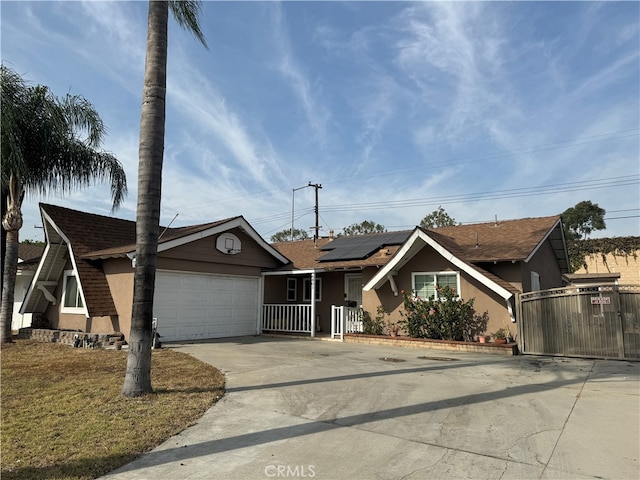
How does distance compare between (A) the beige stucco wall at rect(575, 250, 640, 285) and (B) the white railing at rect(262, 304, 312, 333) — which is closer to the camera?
(B) the white railing at rect(262, 304, 312, 333)

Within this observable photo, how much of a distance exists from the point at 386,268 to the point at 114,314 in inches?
350

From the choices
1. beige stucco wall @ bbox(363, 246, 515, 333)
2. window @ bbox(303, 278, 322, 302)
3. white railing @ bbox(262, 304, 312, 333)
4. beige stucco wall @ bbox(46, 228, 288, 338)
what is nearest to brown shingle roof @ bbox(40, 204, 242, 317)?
beige stucco wall @ bbox(46, 228, 288, 338)

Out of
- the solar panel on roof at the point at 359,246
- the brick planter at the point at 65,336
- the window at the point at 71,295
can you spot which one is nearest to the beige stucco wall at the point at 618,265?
the solar panel on roof at the point at 359,246

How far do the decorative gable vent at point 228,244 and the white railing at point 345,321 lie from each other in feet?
14.0

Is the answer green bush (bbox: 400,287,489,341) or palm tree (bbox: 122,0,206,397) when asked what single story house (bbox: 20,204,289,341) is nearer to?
palm tree (bbox: 122,0,206,397)

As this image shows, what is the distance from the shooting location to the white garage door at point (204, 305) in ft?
45.1

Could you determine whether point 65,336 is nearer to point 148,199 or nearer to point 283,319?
point 283,319

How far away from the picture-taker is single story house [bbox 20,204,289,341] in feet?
44.1

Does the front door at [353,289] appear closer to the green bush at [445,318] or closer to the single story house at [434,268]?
the single story house at [434,268]

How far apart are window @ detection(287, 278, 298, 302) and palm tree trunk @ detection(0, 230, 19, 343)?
1085cm

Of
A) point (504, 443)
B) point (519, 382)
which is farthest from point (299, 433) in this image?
point (519, 382)

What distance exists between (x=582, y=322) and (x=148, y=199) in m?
11.1

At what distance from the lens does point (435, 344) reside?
12961mm

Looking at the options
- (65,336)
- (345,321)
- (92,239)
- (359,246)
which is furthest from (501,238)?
(65,336)
